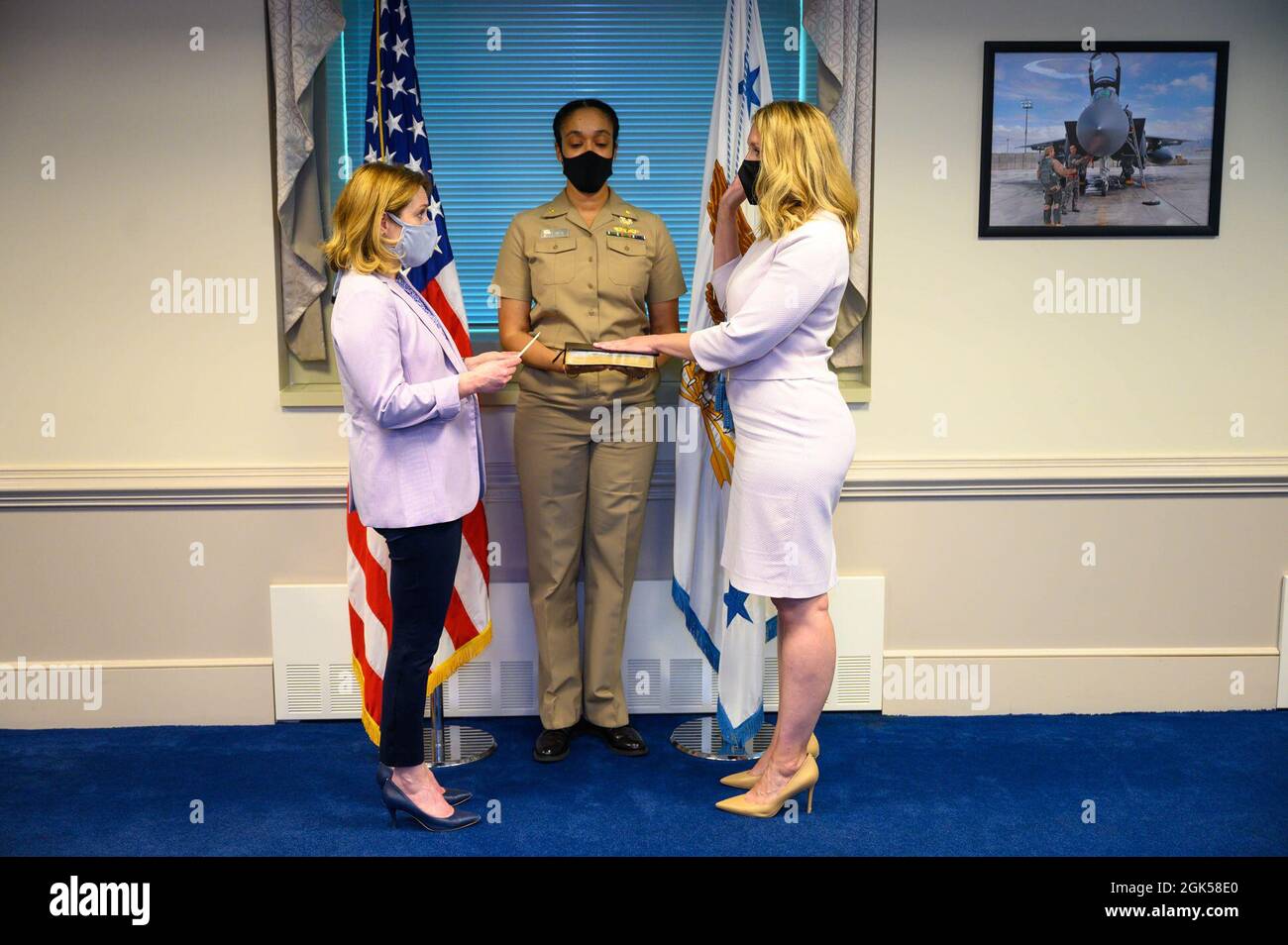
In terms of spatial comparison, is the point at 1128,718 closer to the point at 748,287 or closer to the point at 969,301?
the point at 969,301

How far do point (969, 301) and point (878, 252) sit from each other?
32 centimetres

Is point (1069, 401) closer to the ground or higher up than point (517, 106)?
closer to the ground

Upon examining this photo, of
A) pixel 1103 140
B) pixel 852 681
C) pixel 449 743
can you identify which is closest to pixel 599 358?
pixel 449 743

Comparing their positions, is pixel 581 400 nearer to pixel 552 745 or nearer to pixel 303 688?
pixel 552 745

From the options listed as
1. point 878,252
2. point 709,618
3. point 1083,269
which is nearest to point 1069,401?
point 1083,269

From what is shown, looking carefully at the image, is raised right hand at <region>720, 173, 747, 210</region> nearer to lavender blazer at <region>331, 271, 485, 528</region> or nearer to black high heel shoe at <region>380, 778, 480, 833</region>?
lavender blazer at <region>331, 271, 485, 528</region>

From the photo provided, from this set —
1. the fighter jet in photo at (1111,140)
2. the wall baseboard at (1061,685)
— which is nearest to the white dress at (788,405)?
the wall baseboard at (1061,685)

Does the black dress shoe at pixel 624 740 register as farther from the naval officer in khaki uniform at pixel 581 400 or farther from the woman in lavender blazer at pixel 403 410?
the woman in lavender blazer at pixel 403 410

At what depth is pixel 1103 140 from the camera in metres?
3.46

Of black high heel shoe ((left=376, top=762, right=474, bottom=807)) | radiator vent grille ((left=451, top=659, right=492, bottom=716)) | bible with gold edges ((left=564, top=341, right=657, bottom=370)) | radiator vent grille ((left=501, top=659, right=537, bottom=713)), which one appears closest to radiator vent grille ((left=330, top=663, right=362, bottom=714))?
radiator vent grille ((left=451, top=659, right=492, bottom=716))

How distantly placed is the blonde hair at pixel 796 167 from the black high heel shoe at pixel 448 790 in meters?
1.57

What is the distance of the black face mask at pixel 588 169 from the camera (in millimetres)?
3160

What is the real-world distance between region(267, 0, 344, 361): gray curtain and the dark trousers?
1.10 metres

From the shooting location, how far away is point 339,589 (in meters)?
3.47
